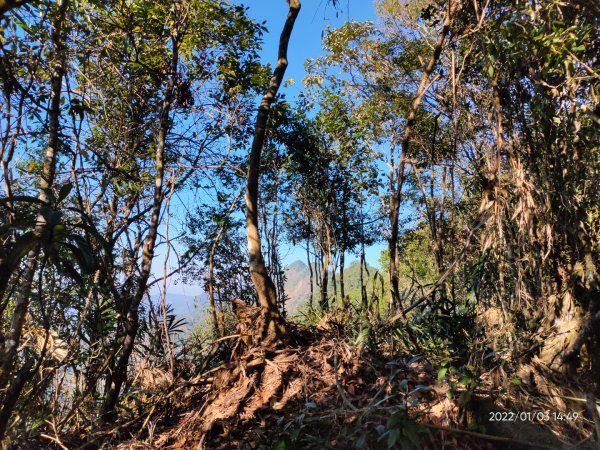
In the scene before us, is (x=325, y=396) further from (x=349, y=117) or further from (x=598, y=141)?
(x=349, y=117)

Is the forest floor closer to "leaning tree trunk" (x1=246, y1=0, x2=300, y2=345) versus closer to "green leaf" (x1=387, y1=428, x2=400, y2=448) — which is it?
"green leaf" (x1=387, y1=428, x2=400, y2=448)

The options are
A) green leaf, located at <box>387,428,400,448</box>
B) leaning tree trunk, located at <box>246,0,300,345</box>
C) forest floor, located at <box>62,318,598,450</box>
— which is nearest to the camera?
green leaf, located at <box>387,428,400,448</box>

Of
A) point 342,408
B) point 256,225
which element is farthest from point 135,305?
point 342,408

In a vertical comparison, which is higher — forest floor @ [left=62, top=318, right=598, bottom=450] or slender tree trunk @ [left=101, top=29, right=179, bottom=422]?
slender tree trunk @ [left=101, top=29, right=179, bottom=422]

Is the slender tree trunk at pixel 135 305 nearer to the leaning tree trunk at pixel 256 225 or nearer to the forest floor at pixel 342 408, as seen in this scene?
the forest floor at pixel 342 408

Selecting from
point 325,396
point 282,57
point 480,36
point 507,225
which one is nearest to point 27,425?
point 325,396

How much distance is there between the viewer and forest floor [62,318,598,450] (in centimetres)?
247

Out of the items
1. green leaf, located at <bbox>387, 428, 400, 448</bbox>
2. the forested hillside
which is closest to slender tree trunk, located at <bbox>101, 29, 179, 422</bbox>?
the forested hillside

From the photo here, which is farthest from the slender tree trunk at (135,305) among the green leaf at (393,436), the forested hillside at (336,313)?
the green leaf at (393,436)

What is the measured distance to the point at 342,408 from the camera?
279 cm

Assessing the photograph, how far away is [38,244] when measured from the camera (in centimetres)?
172

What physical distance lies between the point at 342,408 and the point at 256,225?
5.91ft

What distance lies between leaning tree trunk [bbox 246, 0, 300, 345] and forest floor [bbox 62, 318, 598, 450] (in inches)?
7.9

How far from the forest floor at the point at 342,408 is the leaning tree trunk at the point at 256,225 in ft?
0.66
